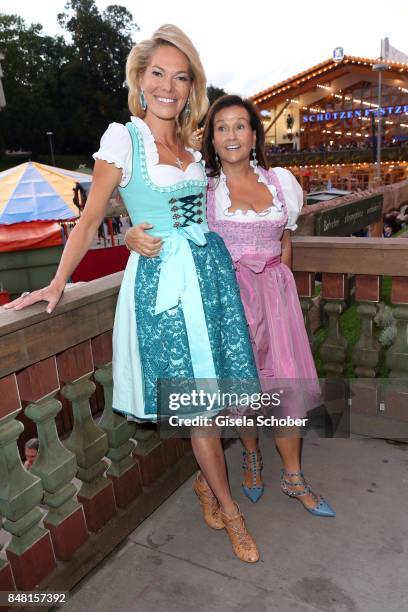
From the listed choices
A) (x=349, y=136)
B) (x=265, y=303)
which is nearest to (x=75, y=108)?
(x=349, y=136)

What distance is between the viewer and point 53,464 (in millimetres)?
2000

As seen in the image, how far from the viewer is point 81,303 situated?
203 centimetres

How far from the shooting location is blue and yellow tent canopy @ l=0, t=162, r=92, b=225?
31.5ft

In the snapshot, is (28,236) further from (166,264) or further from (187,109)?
(166,264)

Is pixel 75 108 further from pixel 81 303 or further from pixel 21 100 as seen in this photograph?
pixel 81 303

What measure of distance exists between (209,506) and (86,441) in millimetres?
680

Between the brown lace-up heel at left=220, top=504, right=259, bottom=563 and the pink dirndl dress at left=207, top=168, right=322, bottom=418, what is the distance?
0.60 meters

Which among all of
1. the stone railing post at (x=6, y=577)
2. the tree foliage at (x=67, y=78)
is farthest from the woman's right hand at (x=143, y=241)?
the tree foliage at (x=67, y=78)

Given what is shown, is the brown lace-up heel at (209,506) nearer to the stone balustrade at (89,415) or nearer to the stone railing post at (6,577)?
the stone balustrade at (89,415)

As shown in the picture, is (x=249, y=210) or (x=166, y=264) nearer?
(x=166, y=264)

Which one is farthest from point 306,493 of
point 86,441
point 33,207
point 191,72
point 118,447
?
point 33,207

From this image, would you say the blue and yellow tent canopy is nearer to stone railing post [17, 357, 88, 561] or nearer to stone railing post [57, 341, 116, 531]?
stone railing post [57, 341, 116, 531]

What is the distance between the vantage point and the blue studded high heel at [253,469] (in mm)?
2584

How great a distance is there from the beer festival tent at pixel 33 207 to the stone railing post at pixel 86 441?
8011 millimetres
